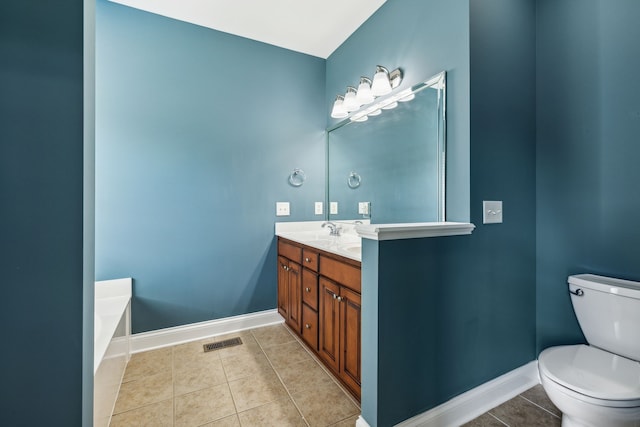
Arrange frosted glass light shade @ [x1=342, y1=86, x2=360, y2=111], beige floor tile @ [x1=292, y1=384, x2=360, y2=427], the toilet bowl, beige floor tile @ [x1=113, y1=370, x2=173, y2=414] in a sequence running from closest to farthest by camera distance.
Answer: the toilet bowl < beige floor tile @ [x1=292, y1=384, x2=360, y2=427] < beige floor tile @ [x1=113, y1=370, x2=173, y2=414] < frosted glass light shade @ [x1=342, y1=86, x2=360, y2=111]

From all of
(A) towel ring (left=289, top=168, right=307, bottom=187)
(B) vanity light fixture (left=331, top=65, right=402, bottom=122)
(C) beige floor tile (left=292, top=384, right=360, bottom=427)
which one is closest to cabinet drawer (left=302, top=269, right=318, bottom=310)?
(C) beige floor tile (left=292, top=384, right=360, bottom=427)

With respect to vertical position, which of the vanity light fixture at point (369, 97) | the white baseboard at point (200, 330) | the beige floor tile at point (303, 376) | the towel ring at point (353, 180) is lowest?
the beige floor tile at point (303, 376)

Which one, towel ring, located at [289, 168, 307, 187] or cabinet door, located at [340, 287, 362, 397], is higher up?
towel ring, located at [289, 168, 307, 187]

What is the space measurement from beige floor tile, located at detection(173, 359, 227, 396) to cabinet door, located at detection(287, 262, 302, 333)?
59cm

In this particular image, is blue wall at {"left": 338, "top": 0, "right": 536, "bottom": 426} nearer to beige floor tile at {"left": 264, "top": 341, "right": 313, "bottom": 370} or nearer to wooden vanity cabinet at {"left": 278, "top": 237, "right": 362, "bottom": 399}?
wooden vanity cabinet at {"left": 278, "top": 237, "right": 362, "bottom": 399}

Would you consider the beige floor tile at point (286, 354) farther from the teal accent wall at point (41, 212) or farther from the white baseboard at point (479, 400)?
the teal accent wall at point (41, 212)

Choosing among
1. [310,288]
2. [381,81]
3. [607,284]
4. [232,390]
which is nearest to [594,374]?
[607,284]

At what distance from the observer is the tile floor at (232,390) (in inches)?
55.7

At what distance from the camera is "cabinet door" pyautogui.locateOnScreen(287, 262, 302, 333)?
209 cm

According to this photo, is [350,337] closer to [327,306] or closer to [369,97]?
[327,306]

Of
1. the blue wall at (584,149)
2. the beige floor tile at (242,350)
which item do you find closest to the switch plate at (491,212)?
the blue wall at (584,149)

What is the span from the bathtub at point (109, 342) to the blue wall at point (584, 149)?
2329 mm

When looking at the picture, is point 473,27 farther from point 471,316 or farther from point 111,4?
point 111,4

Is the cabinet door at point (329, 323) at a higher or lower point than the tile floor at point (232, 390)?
higher
